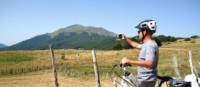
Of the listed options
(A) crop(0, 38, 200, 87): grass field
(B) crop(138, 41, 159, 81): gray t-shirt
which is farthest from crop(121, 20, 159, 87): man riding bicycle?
(A) crop(0, 38, 200, 87): grass field

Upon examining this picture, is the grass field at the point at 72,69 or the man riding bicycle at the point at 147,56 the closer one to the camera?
the man riding bicycle at the point at 147,56

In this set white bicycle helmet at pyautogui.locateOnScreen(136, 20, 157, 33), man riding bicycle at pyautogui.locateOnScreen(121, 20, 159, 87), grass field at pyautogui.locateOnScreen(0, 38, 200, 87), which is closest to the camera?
man riding bicycle at pyautogui.locateOnScreen(121, 20, 159, 87)

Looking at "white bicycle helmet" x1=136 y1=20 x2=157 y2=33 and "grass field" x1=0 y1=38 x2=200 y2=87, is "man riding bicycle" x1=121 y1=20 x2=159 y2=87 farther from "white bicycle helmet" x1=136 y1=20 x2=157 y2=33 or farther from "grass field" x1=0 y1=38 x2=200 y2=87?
"grass field" x1=0 y1=38 x2=200 y2=87

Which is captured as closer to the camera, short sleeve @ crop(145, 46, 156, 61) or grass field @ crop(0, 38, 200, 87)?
short sleeve @ crop(145, 46, 156, 61)

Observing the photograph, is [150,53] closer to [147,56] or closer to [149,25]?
[147,56]

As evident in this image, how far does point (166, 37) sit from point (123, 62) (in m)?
130

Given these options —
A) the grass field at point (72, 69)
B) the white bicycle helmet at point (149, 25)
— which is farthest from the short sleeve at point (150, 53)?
the grass field at point (72, 69)

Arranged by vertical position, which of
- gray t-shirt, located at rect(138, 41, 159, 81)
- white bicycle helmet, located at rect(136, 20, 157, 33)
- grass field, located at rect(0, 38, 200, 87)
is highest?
white bicycle helmet, located at rect(136, 20, 157, 33)

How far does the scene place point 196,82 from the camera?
291 inches

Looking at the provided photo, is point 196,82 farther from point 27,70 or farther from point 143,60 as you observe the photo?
point 27,70

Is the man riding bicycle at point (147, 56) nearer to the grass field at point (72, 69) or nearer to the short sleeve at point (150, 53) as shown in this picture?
the short sleeve at point (150, 53)

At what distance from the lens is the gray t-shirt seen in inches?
259

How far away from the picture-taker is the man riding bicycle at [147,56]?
6543 mm

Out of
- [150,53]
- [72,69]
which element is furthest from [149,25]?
[72,69]
